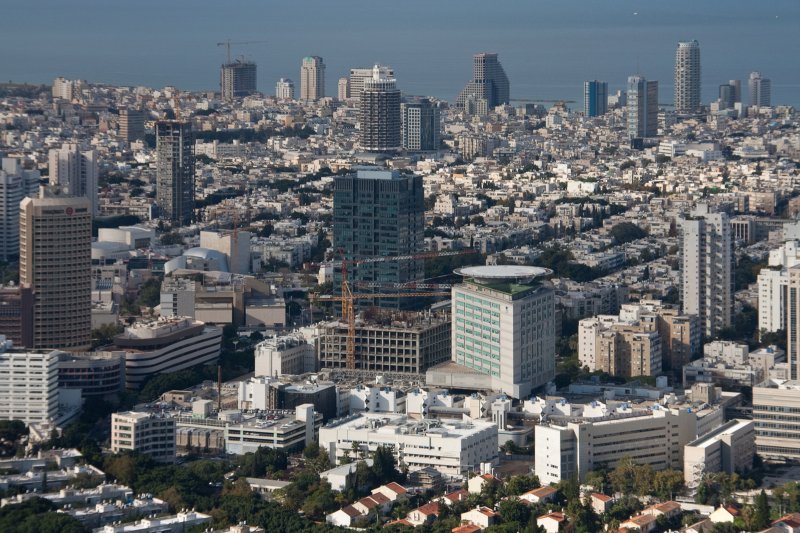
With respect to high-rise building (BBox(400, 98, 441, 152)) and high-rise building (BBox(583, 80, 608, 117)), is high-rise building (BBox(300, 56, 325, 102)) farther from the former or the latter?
high-rise building (BBox(400, 98, 441, 152))

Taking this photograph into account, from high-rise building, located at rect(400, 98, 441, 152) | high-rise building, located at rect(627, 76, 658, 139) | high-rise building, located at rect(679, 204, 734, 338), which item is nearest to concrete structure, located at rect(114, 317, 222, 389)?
high-rise building, located at rect(679, 204, 734, 338)

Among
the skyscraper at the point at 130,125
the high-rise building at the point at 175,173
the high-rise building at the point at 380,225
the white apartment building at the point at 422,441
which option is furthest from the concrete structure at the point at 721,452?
the skyscraper at the point at 130,125

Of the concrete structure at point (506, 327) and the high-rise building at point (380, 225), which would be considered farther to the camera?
the high-rise building at point (380, 225)

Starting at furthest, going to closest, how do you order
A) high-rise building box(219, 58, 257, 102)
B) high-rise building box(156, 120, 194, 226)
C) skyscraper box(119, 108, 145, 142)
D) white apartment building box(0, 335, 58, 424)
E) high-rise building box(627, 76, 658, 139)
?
1. high-rise building box(219, 58, 257, 102)
2. high-rise building box(627, 76, 658, 139)
3. skyscraper box(119, 108, 145, 142)
4. high-rise building box(156, 120, 194, 226)
5. white apartment building box(0, 335, 58, 424)

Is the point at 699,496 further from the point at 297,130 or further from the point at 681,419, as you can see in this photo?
the point at 297,130

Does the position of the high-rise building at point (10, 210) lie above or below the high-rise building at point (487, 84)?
below

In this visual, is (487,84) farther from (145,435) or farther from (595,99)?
(145,435)

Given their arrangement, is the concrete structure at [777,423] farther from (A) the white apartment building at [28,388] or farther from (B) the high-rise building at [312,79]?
(B) the high-rise building at [312,79]
